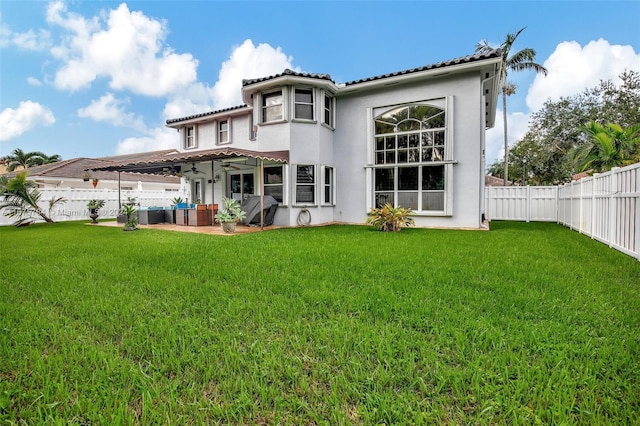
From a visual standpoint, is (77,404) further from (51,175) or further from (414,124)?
(51,175)

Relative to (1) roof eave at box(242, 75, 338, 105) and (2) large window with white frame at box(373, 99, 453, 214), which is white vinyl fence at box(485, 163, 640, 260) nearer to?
(2) large window with white frame at box(373, 99, 453, 214)

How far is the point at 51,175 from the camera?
2431cm

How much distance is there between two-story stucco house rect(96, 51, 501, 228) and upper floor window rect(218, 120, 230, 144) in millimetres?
2471

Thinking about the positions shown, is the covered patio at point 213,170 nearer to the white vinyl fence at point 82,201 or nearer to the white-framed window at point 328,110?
the white-framed window at point 328,110

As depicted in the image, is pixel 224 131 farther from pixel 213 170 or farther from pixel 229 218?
pixel 229 218

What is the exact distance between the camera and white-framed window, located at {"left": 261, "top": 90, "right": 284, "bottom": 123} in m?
12.9

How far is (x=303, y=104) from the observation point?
12.7 meters

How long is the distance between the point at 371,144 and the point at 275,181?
167 inches

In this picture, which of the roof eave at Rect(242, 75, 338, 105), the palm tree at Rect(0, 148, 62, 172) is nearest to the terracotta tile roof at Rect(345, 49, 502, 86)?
the roof eave at Rect(242, 75, 338, 105)

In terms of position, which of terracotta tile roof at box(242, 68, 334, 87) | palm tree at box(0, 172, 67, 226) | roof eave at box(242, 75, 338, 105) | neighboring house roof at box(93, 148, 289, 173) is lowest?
palm tree at box(0, 172, 67, 226)

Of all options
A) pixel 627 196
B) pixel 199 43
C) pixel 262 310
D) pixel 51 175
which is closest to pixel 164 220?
pixel 199 43

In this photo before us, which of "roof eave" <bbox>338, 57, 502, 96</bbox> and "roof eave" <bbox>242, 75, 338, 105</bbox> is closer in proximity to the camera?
"roof eave" <bbox>338, 57, 502, 96</bbox>

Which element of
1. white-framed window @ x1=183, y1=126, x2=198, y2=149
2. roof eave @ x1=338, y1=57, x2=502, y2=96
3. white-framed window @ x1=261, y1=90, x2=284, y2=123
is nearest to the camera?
roof eave @ x1=338, y1=57, x2=502, y2=96

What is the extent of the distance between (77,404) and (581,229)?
12.2 meters
